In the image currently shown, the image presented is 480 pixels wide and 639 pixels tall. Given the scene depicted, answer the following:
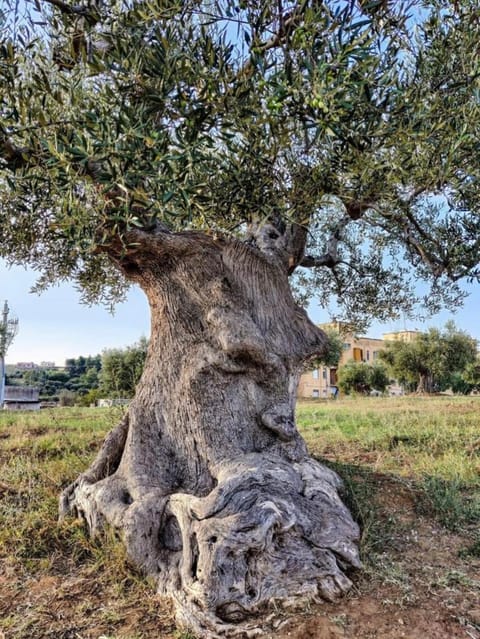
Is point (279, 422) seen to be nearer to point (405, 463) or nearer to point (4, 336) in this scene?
point (405, 463)

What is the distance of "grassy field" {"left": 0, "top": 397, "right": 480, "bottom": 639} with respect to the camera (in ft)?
9.53

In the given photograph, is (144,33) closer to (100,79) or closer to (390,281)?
(100,79)

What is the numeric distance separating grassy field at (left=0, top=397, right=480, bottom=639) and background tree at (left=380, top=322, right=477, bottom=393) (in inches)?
858

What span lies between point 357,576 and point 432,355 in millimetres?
26519

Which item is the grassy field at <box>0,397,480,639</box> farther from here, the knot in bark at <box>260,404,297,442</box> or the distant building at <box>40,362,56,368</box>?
the distant building at <box>40,362,56,368</box>

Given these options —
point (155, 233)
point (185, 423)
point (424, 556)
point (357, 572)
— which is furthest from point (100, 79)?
point (424, 556)

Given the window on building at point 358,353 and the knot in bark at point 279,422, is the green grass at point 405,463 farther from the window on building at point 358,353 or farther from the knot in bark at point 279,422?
the window on building at point 358,353

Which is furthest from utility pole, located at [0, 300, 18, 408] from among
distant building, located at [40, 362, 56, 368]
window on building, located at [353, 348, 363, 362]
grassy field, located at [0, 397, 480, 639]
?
window on building, located at [353, 348, 363, 362]

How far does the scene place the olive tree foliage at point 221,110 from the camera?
10.2 ft

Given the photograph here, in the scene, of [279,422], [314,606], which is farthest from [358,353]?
[314,606]

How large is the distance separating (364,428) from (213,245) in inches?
272

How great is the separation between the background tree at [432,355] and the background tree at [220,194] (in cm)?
2316

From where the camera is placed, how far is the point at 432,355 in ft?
90.0

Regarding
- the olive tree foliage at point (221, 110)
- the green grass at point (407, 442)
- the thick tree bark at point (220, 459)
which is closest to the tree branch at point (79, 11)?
the olive tree foliage at point (221, 110)
